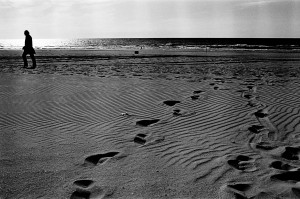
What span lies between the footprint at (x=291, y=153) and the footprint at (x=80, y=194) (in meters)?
2.40

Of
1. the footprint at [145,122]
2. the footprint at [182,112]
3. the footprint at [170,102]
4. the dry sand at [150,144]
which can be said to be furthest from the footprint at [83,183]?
the footprint at [170,102]

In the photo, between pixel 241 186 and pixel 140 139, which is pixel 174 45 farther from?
pixel 241 186

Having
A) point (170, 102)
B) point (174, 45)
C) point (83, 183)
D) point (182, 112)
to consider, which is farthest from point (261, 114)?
point (174, 45)

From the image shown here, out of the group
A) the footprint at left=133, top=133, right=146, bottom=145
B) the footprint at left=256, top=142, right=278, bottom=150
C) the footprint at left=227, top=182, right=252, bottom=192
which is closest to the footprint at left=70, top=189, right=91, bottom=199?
the footprint at left=227, top=182, right=252, bottom=192

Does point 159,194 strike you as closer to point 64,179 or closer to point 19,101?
point 64,179

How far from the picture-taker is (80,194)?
290cm

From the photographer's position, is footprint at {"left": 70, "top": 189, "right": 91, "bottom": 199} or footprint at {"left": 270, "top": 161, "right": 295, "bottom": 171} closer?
footprint at {"left": 70, "top": 189, "right": 91, "bottom": 199}

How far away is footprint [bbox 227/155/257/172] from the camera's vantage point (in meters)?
3.44

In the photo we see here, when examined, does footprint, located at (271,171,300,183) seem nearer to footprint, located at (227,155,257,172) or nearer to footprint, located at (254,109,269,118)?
footprint, located at (227,155,257,172)

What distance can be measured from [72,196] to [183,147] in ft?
5.88

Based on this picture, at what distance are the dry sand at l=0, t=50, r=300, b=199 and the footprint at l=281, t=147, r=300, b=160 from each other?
0.02 metres

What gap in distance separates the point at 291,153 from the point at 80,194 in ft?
8.68

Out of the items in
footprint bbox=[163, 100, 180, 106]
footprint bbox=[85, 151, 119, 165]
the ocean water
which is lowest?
footprint bbox=[85, 151, 119, 165]

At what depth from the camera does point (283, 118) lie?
557cm
